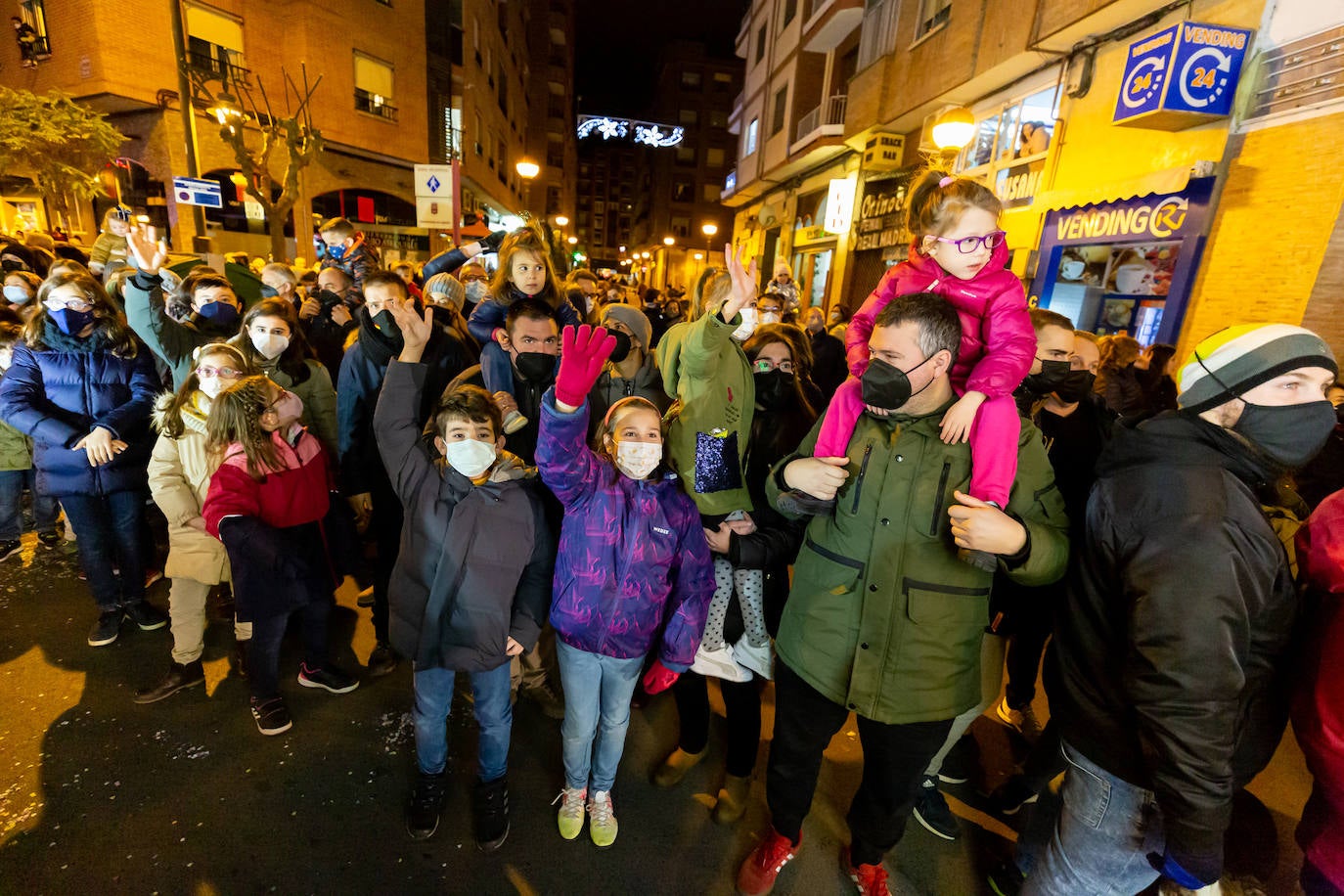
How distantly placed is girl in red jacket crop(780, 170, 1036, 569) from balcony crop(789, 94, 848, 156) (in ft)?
44.6

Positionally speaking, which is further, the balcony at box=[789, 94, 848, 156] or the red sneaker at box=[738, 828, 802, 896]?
the balcony at box=[789, 94, 848, 156]

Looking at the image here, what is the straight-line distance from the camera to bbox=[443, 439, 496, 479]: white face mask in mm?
2289

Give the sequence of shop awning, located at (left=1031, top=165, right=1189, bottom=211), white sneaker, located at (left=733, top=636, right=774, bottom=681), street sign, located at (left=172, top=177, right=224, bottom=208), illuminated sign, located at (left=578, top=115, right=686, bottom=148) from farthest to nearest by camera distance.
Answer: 1. illuminated sign, located at (left=578, top=115, right=686, bottom=148)
2. street sign, located at (left=172, top=177, right=224, bottom=208)
3. shop awning, located at (left=1031, top=165, right=1189, bottom=211)
4. white sneaker, located at (left=733, top=636, right=774, bottom=681)

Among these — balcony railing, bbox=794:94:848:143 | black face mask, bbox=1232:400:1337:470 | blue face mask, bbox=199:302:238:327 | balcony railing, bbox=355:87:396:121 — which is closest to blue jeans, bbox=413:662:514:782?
black face mask, bbox=1232:400:1337:470

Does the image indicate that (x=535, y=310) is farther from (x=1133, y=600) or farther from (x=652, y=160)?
(x=652, y=160)

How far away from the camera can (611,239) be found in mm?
97312

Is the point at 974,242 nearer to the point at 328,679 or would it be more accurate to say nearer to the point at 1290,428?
the point at 1290,428

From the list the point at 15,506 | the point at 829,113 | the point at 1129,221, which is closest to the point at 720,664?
the point at 15,506

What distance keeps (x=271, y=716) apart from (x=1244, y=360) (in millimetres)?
4333

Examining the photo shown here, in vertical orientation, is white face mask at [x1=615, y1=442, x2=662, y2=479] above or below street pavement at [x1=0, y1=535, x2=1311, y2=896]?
above

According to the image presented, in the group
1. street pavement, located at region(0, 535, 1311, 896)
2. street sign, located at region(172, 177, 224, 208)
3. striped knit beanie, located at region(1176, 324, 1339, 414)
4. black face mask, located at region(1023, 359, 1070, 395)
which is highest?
street sign, located at region(172, 177, 224, 208)

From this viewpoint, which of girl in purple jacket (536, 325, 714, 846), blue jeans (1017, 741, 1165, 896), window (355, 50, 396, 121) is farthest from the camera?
window (355, 50, 396, 121)

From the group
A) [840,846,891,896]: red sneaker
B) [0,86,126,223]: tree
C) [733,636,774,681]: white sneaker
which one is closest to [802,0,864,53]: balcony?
[733,636,774,681]: white sneaker

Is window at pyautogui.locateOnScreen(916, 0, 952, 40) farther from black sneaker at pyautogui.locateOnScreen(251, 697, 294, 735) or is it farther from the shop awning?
black sneaker at pyautogui.locateOnScreen(251, 697, 294, 735)
